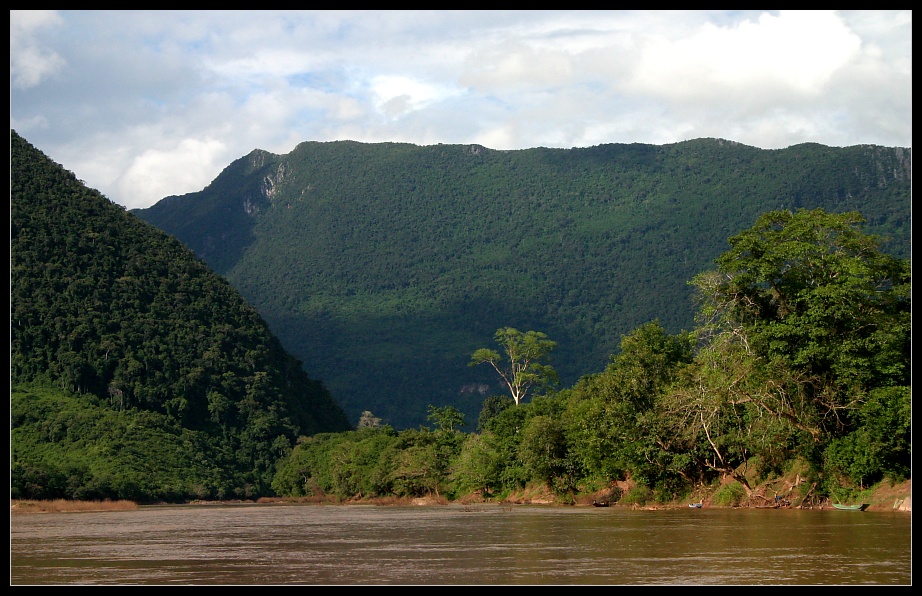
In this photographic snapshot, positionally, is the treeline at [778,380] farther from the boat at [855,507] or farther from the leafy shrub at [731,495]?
the boat at [855,507]

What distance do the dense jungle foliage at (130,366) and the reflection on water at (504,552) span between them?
49.4 meters

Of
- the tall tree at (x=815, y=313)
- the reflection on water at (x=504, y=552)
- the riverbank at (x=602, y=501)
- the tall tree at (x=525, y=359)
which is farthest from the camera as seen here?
the tall tree at (x=525, y=359)

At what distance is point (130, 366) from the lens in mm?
114312

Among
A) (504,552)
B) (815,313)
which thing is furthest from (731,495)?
(504,552)

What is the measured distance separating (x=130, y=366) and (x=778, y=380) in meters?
85.3

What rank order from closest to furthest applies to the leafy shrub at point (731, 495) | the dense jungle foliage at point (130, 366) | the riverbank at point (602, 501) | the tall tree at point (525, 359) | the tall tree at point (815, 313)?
1. the riverbank at point (602, 501)
2. the tall tree at point (815, 313)
3. the leafy shrub at point (731, 495)
4. the tall tree at point (525, 359)
5. the dense jungle foliage at point (130, 366)

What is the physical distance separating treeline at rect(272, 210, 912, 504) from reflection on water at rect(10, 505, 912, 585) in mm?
3366

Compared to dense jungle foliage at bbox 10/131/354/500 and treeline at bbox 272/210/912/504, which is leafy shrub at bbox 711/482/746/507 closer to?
treeline at bbox 272/210/912/504

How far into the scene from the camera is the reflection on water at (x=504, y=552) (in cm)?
2080

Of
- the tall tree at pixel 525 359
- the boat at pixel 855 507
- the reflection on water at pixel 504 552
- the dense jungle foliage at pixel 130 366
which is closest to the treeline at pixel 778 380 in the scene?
the boat at pixel 855 507

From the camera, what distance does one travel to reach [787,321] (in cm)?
4181
